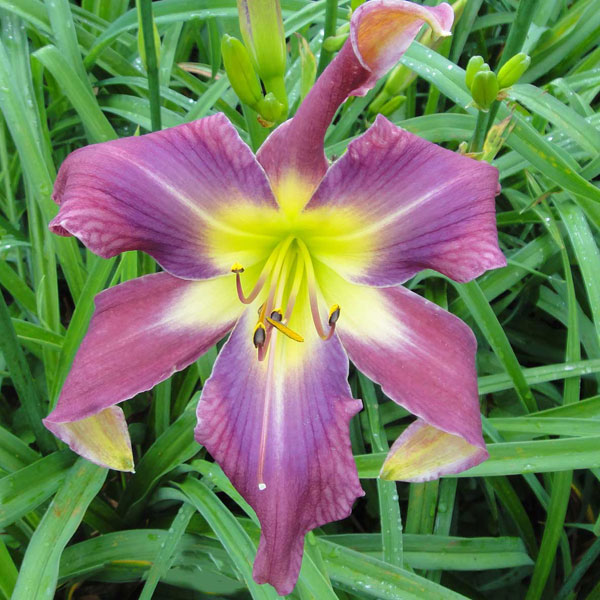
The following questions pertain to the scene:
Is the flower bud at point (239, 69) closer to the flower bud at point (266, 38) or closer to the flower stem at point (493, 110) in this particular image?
the flower bud at point (266, 38)

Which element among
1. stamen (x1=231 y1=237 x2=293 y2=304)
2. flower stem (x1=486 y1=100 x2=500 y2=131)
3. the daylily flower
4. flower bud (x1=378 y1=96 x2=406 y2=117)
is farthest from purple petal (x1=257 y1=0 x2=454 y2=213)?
flower bud (x1=378 y1=96 x2=406 y2=117)

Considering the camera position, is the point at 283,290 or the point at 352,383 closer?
the point at 283,290

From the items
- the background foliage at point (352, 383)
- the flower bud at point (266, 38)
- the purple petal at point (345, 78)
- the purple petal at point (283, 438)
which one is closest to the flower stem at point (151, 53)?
the background foliage at point (352, 383)

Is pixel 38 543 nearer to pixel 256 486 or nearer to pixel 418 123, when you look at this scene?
pixel 256 486

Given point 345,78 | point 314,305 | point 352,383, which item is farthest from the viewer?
point 352,383

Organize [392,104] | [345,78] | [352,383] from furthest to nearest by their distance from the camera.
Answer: [352,383], [392,104], [345,78]

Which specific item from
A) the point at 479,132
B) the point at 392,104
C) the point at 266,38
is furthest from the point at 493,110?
the point at 266,38

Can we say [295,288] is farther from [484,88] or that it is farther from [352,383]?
[352,383]
